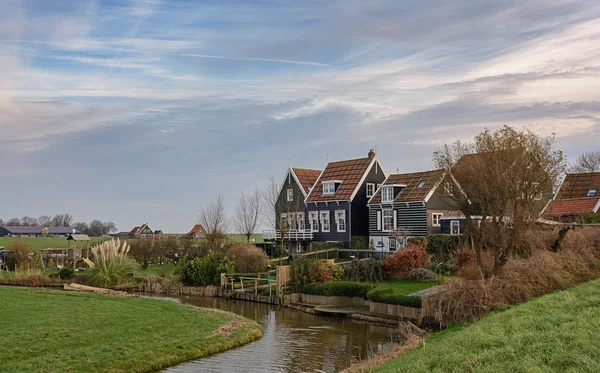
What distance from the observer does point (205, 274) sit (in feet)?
117

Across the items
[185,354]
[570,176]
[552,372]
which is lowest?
[185,354]

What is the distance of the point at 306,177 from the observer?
2031 inches

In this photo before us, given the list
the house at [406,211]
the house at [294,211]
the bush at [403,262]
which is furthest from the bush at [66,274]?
the house at [406,211]

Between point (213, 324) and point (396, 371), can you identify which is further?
point (213, 324)

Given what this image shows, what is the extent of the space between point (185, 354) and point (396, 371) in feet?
22.7

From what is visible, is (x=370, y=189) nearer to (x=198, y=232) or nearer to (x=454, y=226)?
(x=454, y=226)

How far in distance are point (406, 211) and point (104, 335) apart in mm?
28747

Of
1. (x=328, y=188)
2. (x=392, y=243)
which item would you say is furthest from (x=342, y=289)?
(x=328, y=188)

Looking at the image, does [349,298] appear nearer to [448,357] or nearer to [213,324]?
[213,324]

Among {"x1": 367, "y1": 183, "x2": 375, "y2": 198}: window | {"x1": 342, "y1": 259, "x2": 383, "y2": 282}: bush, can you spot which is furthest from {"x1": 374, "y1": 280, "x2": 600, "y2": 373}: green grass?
{"x1": 367, "y1": 183, "x2": 375, "y2": 198}: window

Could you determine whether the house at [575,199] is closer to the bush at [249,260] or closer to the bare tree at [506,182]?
the bare tree at [506,182]

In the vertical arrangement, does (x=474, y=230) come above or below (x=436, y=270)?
above

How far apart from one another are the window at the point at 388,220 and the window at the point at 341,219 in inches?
148

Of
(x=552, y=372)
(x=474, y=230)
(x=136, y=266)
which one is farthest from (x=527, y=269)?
(x=136, y=266)
